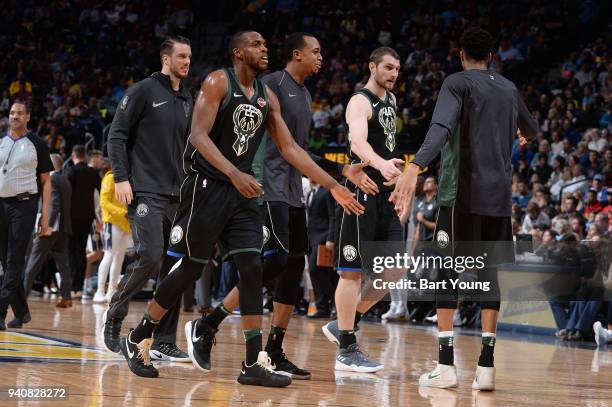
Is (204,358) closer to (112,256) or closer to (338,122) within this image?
(112,256)

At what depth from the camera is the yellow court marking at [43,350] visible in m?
6.17

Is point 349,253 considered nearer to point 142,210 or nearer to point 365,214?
point 365,214

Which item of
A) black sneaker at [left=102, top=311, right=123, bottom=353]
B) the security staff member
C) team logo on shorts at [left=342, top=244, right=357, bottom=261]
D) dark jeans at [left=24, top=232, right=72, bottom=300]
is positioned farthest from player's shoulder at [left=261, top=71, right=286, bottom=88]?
dark jeans at [left=24, top=232, right=72, bottom=300]

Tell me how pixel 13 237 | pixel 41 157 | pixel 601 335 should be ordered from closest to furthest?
pixel 13 237 → pixel 41 157 → pixel 601 335

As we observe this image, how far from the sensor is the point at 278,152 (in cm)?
632

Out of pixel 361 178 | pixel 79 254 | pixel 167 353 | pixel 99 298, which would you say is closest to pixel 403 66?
pixel 79 254

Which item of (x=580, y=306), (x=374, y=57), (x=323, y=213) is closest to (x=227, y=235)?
(x=374, y=57)

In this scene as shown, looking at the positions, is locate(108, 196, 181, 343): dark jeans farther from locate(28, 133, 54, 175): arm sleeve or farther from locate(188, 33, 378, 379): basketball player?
locate(28, 133, 54, 175): arm sleeve

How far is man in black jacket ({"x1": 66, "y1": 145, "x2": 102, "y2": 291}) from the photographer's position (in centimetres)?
1398

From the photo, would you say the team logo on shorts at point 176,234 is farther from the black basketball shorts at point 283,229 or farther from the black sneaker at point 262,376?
the black sneaker at point 262,376

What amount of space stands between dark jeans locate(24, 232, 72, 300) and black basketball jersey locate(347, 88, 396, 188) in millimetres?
6459

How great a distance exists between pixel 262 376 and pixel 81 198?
367 inches

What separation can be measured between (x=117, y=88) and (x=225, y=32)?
3.72 meters

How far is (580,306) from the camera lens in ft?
35.9
